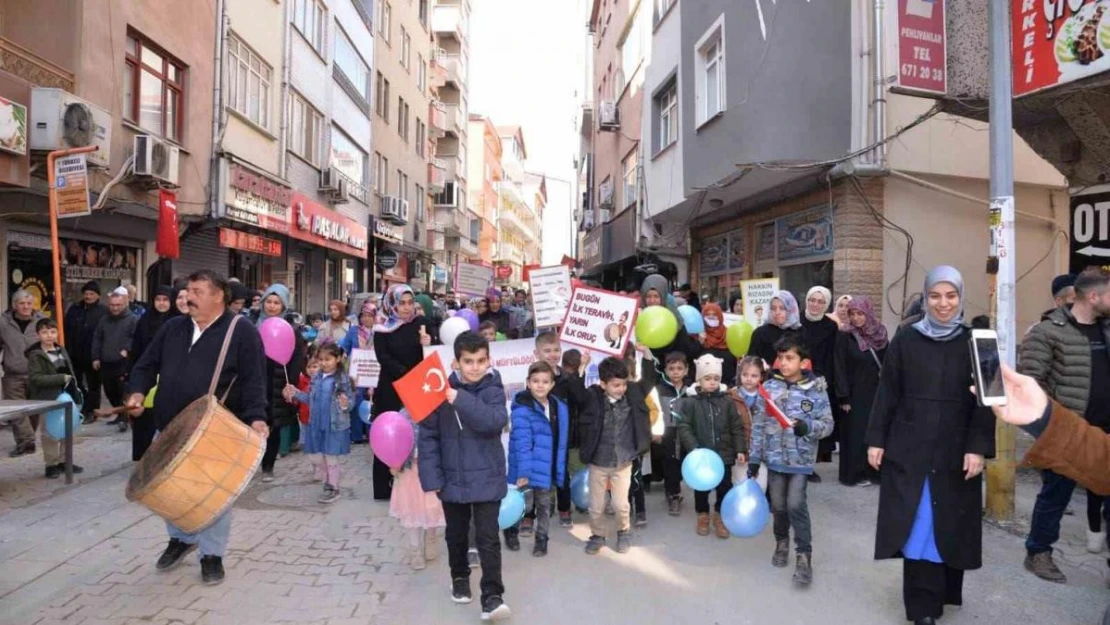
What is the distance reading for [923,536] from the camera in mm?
4070

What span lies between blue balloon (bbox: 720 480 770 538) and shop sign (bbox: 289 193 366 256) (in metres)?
16.0

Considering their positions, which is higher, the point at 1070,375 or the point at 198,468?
the point at 1070,375

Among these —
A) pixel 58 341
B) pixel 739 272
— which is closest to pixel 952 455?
pixel 58 341

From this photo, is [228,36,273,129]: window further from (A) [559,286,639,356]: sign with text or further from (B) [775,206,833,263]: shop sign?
(A) [559,286,639,356]: sign with text

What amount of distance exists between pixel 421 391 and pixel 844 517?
4153 millimetres

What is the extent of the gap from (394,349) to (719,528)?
317 centimetres

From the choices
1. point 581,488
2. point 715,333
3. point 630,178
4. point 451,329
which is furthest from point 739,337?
point 630,178

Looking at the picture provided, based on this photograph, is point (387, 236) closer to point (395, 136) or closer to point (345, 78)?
point (395, 136)

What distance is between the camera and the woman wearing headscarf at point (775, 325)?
284 inches

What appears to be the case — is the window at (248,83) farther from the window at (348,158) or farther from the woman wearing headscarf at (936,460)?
the woman wearing headscarf at (936,460)

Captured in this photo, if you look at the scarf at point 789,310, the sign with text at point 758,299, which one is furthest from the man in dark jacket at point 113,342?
the scarf at point 789,310

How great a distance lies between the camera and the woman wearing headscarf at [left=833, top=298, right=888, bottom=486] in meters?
7.41

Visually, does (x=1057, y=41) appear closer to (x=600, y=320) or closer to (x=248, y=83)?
(x=600, y=320)

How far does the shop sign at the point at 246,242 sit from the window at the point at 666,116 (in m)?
9.50
